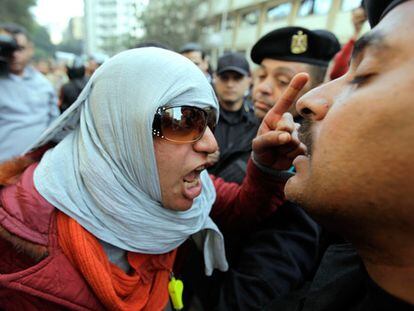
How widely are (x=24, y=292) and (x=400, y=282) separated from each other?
1.24 m

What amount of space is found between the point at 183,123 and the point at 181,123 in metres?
0.01

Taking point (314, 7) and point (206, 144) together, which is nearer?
point (206, 144)

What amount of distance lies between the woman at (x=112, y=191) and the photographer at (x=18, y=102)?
2084 millimetres

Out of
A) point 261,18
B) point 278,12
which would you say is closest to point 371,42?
point 278,12

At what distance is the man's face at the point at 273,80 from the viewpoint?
2170 mm

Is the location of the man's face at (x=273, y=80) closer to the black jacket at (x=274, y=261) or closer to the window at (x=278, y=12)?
the black jacket at (x=274, y=261)

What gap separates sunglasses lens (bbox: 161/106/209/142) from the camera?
47.0 inches

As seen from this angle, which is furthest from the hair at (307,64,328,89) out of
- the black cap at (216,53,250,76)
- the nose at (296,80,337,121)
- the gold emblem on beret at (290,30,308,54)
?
A: the black cap at (216,53,250,76)

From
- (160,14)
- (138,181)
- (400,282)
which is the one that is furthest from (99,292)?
(160,14)

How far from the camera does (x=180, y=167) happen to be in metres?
1.27

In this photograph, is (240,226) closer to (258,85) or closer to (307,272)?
(307,272)

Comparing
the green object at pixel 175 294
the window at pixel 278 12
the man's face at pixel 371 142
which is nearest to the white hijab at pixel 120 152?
the green object at pixel 175 294

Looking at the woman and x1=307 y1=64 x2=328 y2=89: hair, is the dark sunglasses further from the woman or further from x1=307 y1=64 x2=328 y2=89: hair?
x1=307 y1=64 x2=328 y2=89: hair

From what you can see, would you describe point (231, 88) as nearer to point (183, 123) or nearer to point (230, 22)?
point (183, 123)
